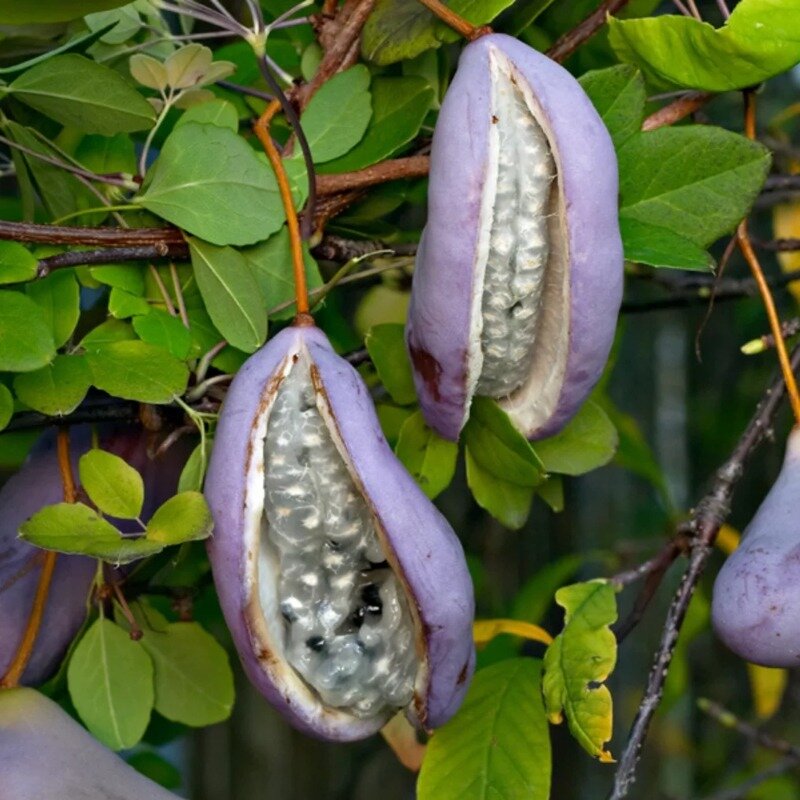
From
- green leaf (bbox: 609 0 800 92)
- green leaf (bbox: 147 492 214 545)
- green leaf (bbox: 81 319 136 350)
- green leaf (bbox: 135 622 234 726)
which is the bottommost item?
green leaf (bbox: 135 622 234 726)

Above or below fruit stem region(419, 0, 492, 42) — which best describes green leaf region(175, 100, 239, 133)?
below

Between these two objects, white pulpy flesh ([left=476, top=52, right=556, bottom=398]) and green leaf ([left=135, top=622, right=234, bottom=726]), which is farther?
green leaf ([left=135, top=622, right=234, bottom=726])

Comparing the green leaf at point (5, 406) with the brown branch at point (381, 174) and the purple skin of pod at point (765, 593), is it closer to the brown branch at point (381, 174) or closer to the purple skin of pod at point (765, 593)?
the brown branch at point (381, 174)

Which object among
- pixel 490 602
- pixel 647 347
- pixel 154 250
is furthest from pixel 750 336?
pixel 154 250

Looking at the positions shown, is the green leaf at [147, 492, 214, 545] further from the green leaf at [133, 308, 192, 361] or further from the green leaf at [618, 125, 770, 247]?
the green leaf at [618, 125, 770, 247]

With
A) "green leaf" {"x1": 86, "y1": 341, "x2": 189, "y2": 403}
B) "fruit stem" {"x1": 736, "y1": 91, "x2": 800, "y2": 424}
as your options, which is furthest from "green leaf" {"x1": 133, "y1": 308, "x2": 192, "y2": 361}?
"fruit stem" {"x1": 736, "y1": 91, "x2": 800, "y2": 424}

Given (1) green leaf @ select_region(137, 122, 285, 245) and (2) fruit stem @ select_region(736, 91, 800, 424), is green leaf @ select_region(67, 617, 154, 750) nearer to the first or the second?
(1) green leaf @ select_region(137, 122, 285, 245)

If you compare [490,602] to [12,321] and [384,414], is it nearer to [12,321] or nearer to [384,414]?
[384,414]
